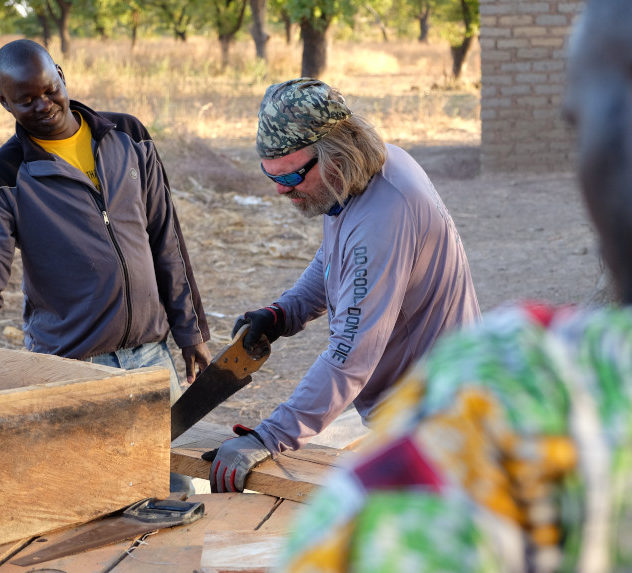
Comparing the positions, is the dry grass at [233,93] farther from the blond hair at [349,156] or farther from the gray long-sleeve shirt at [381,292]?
the gray long-sleeve shirt at [381,292]

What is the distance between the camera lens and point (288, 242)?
997 centimetres

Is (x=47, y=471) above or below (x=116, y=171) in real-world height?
A: below

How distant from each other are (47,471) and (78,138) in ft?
5.66

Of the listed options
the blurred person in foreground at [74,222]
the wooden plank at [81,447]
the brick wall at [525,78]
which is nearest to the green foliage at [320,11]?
the brick wall at [525,78]

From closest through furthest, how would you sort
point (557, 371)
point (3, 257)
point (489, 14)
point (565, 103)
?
point (557, 371) < point (565, 103) < point (3, 257) < point (489, 14)

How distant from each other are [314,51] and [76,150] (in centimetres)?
1944

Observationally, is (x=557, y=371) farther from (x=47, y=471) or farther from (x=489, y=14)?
(x=489, y=14)

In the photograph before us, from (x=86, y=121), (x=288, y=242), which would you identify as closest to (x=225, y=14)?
(x=288, y=242)

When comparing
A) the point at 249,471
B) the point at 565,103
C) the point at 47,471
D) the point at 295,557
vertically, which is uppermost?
the point at 565,103

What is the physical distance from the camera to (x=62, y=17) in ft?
99.9

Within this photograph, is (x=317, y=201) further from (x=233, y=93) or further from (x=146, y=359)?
(x=233, y=93)

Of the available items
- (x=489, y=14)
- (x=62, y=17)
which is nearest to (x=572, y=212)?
(x=489, y=14)

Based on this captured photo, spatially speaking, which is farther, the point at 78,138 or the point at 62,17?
the point at 62,17

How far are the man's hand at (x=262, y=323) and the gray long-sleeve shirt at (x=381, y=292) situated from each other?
15.8 inches
